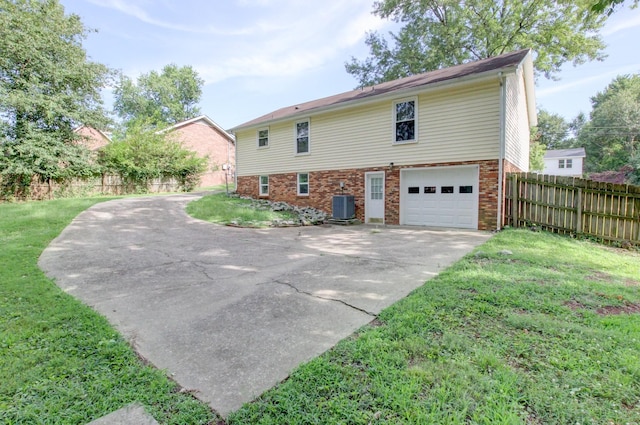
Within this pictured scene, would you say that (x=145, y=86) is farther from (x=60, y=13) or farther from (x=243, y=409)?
(x=243, y=409)

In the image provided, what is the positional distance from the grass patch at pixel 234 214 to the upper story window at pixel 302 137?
3.21m

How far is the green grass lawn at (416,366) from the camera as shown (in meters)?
1.99

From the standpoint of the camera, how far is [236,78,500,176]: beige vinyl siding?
9.85 metres

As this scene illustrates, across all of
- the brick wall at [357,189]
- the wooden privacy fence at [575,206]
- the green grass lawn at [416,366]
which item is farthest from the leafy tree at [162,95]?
the green grass lawn at [416,366]

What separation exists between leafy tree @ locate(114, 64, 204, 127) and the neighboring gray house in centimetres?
4793

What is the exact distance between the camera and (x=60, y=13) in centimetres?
1722

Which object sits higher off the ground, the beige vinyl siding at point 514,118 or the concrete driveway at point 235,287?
the beige vinyl siding at point 514,118

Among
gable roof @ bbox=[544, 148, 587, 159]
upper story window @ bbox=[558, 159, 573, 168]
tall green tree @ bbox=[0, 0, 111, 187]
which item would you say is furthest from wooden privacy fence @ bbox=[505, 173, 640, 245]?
gable roof @ bbox=[544, 148, 587, 159]

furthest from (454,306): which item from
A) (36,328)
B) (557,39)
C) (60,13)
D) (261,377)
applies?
(60,13)

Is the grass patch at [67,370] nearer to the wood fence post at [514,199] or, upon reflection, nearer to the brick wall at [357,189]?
the brick wall at [357,189]

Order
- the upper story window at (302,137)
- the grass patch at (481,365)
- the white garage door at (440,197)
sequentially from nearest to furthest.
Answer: the grass patch at (481,365)
the white garage door at (440,197)
the upper story window at (302,137)

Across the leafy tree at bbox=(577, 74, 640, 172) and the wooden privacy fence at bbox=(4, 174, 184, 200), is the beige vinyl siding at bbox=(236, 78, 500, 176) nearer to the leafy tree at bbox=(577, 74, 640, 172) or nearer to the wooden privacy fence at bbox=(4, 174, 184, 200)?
the wooden privacy fence at bbox=(4, 174, 184, 200)

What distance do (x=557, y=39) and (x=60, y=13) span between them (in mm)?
28908

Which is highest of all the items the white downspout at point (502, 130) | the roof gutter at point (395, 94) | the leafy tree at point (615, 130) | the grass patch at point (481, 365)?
the leafy tree at point (615, 130)
